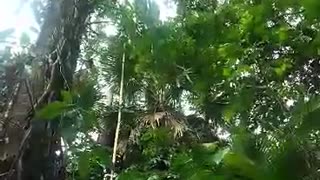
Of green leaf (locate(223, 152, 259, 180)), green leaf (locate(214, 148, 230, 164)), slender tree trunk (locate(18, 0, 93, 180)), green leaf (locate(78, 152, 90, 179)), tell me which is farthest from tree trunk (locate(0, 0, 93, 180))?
green leaf (locate(223, 152, 259, 180))

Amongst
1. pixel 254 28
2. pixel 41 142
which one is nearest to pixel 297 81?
pixel 254 28

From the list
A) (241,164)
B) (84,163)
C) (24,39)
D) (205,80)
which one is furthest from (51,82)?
(241,164)

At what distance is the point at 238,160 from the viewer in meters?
0.76

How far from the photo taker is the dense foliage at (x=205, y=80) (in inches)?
37.2

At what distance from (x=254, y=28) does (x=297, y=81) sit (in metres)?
0.46

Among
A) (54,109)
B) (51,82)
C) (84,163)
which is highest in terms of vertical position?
(51,82)

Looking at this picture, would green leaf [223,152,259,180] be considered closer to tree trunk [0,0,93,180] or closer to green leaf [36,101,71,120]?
green leaf [36,101,71,120]

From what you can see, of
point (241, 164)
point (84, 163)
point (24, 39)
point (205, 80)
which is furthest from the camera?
point (24, 39)

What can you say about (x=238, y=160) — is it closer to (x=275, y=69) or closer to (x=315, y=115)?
(x=315, y=115)

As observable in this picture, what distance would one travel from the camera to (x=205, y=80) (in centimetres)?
141

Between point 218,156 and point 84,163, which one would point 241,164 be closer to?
point 218,156

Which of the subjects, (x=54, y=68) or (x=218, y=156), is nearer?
(x=218, y=156)

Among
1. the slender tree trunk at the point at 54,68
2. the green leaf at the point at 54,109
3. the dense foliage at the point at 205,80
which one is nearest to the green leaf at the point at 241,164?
the dense foliage at the point at 205,80

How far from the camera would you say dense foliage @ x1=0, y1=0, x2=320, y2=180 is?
0.94 meters
